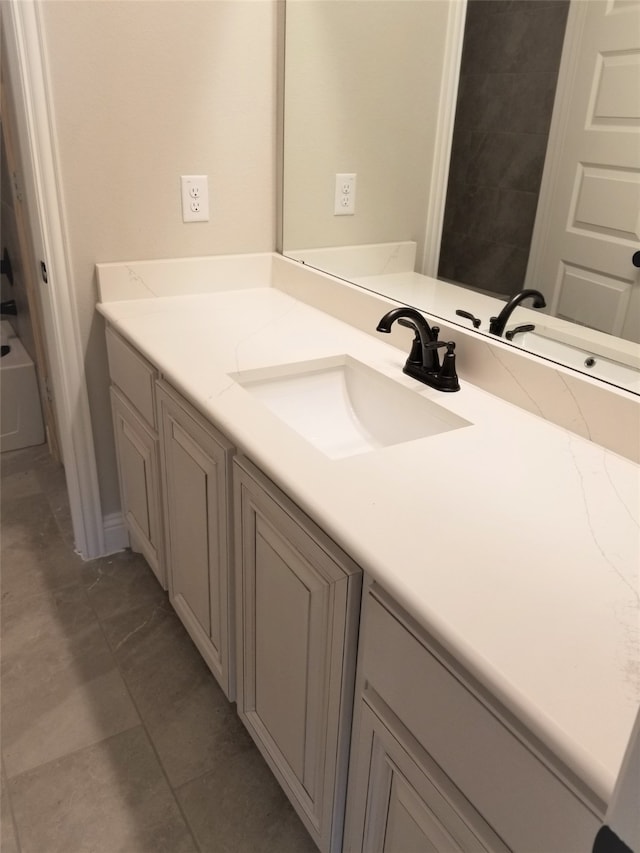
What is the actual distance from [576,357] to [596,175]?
0.33m

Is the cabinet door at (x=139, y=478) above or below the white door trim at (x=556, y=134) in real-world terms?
below

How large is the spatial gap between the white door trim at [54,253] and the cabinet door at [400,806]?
138cm

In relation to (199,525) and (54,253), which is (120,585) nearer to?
(199,525)

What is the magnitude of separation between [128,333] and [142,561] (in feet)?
2.91

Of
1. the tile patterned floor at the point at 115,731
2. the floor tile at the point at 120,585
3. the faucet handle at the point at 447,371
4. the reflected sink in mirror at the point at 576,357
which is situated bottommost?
the tile patterned floor at the point at 115,731

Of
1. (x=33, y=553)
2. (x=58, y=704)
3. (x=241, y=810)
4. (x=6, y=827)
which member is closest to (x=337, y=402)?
(x=241, y=810)

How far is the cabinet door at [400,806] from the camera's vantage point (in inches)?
31.2

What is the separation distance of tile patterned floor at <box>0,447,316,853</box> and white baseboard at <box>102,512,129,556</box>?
0.13 ft

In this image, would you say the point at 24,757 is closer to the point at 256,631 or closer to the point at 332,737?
the point at 256,631

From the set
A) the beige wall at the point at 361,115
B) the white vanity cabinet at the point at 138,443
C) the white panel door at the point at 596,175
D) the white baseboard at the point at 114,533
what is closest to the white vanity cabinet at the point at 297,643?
the white vanity cabinet at the point at 138,443

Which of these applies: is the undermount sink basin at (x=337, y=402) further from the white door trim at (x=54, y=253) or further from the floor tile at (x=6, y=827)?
the floor tile at (x=6, y=827)

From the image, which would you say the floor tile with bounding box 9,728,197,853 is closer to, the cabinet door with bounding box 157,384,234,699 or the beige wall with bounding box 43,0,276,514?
the cabinet door with bounding box 157,384,234,699

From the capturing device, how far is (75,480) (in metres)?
2.10

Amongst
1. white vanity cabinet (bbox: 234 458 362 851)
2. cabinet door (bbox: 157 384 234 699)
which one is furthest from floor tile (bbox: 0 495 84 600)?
white vanity cabinet (bbox: 234 458 362 851)
